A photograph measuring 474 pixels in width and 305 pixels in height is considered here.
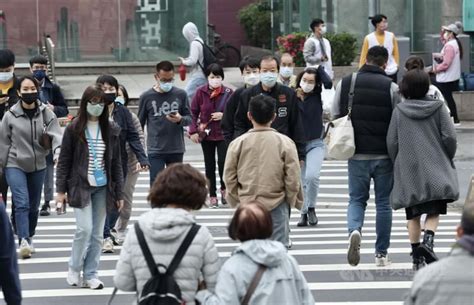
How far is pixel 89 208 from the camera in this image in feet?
36.8

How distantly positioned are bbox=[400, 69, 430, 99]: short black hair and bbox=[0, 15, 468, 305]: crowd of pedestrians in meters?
0.01

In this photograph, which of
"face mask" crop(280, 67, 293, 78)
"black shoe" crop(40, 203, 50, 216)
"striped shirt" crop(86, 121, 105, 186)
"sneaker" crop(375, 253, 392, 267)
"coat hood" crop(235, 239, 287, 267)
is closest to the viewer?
"coat hood" crop(235, 239, 287, 267)

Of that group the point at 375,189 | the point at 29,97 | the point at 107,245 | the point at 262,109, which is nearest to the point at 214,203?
the point at 107,245

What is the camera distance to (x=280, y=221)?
10828 mm

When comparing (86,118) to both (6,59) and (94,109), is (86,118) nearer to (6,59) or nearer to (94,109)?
(94,109)

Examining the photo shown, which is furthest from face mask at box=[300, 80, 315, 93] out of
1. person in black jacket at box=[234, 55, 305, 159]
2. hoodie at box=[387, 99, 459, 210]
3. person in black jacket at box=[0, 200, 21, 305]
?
person in black jacket at box=[0, 200, 21, 305]

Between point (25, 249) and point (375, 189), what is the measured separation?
347cm

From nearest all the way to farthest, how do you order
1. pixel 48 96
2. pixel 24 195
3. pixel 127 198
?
pixel 24 195, pixel 127 198, pixel 48 96

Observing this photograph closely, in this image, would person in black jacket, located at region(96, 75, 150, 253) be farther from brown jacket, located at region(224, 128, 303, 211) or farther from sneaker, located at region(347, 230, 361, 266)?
brown jacket, located at region(224, 128, 303, 211)

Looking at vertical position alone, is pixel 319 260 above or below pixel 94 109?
below

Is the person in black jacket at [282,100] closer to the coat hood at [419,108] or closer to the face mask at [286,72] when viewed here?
the coat hood at [419,108]

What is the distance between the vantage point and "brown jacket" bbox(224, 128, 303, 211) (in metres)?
10.4

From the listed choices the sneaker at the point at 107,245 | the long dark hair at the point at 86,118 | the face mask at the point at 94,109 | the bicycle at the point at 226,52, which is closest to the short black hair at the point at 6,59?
the sneaker at the point at 107,245

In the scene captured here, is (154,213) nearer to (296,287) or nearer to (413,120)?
(296,287)
